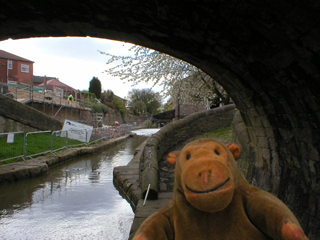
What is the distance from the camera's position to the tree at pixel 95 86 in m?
53.2

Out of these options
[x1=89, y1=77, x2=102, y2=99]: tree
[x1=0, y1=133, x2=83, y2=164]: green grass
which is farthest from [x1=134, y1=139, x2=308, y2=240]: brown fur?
[x1=89, y1=77, x2=102, y2=99]: tree

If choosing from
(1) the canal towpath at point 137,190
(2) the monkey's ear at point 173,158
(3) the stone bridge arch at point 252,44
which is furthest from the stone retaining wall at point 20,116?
(2) the monkey's ear at point 173,158

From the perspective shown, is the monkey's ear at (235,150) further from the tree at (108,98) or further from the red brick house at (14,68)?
the tree at (108,98)

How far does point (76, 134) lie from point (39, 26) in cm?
1286

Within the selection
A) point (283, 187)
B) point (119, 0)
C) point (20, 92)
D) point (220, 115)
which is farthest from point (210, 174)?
point (20, 92)

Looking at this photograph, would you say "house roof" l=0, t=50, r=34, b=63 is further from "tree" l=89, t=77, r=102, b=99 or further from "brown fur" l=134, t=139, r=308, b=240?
"brown fur" l=134, t=139, r=308, b=240

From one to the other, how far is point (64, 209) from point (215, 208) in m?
5.12

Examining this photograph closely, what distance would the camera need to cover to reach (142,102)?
7600cm

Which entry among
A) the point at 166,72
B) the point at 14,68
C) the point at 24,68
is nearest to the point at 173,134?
the point at 166,72

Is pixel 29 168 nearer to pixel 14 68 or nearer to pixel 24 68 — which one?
pixel 14 68

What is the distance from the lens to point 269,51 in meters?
3.04

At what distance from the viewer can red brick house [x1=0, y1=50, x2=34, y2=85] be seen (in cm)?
4181

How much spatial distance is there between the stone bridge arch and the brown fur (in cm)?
126

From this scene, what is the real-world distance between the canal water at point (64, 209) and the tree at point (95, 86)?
1756 inches
